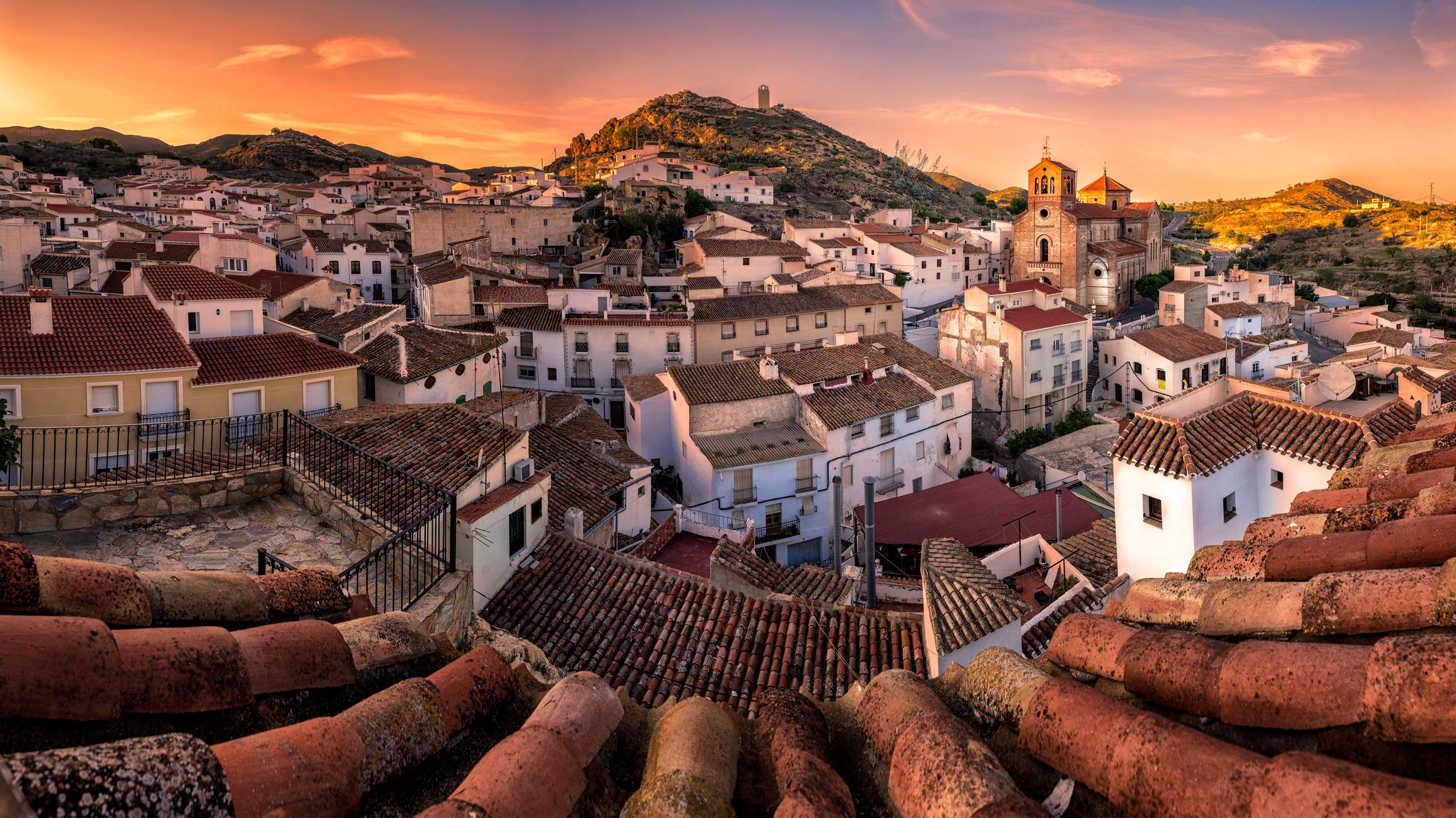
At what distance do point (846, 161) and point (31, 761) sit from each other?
133363 mm

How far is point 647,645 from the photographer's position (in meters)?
12.0

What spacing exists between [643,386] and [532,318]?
1061 centimetres

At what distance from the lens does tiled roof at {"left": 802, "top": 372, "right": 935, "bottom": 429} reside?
29.4 meters

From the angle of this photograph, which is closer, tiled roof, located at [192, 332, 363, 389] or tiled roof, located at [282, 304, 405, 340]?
tiled roof, located at [192, 332, 363, 389]

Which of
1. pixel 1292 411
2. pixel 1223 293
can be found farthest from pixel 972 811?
pixel 1223 293

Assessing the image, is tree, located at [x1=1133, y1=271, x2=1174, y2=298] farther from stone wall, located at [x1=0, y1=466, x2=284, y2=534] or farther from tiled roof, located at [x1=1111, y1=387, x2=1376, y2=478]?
stone wall, located at [x1=0, y1=466, x2=284, y2=534]

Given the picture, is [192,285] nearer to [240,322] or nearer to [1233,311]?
[240,322]

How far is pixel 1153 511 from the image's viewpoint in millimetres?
16203

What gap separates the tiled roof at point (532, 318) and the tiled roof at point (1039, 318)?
73.3 ft

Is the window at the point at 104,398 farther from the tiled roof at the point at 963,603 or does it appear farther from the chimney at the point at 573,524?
the tiled roof at the point at 963,603

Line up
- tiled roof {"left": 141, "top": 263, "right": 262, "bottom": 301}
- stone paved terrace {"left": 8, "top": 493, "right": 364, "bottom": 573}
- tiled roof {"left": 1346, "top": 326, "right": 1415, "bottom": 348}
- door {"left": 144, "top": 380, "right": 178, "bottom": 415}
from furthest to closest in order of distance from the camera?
1. tiled roof {"left": 1346, "top": 326, "right": 1415, "bottom": 348}
2. tiled roof {"left": 141, "top": 263, "right": 262, "bottom": 301}
3. door {"left": 144, "top": 380, "right": 178, "bottom": 415}
4. stone paved terrace {"left": 8, "top": 493, "right": 364, "bottom": 573}

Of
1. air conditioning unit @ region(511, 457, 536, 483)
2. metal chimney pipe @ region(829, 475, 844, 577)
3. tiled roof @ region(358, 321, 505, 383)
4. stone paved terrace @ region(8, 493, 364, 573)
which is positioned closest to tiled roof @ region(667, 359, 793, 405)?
metal chimney pipe @ region(829, 475, 844, 577)

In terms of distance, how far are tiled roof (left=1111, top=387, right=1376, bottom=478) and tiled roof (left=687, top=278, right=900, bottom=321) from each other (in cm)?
2624

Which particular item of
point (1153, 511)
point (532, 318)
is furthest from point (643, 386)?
point (1153, 511)
